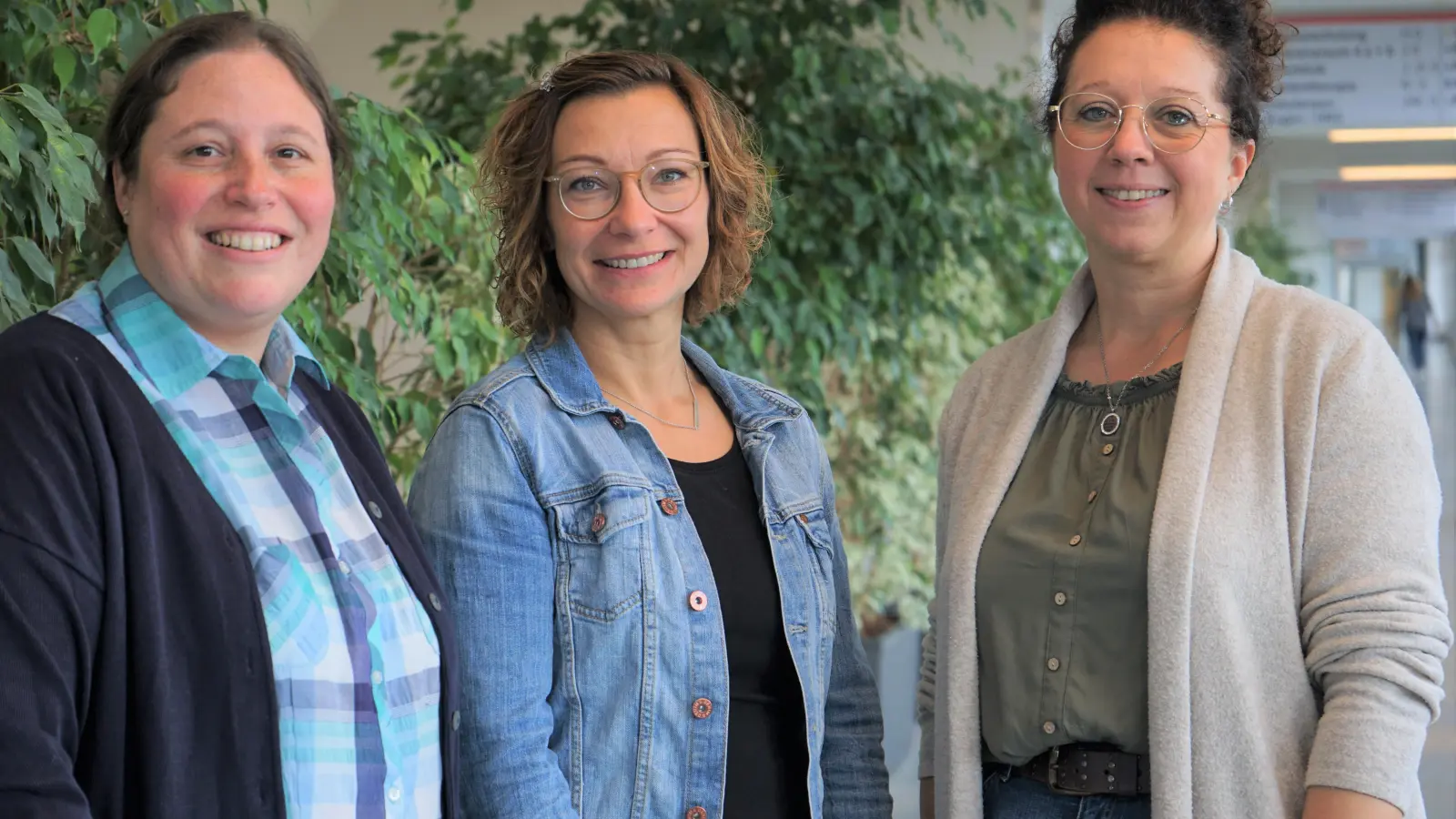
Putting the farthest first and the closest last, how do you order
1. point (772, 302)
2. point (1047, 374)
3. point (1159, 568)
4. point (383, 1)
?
point (383, 1) < point (772, 302) < point (1047, 374) < point (1159, 568)

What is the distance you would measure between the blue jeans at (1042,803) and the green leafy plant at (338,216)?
1116 millimetres

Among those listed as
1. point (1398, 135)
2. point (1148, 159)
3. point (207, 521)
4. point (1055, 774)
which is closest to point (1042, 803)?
point (1055, 774)

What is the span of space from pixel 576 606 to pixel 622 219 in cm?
47

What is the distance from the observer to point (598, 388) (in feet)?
5.81

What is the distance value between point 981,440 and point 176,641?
3.58ft

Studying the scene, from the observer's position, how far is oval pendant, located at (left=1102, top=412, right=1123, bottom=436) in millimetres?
1771

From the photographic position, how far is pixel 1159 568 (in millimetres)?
1599

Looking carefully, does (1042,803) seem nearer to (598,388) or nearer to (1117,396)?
(1117,396)

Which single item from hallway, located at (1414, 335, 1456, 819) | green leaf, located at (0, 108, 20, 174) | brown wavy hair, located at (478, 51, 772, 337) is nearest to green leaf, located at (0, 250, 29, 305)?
green leaf, located at (0, 108, 20, 174)

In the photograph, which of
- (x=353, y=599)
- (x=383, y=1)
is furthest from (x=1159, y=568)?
(x=383, y=1)

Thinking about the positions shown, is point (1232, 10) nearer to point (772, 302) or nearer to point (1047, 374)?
point (1047, 374)

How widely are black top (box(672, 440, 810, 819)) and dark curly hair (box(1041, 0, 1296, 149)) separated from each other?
0.66 m

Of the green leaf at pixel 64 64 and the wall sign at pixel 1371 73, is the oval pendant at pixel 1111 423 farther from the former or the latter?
the wall sign at pixel 1371 73

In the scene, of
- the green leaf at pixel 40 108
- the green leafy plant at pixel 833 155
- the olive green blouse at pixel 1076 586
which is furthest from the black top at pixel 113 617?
the green leafy plant at pixel 833 155
